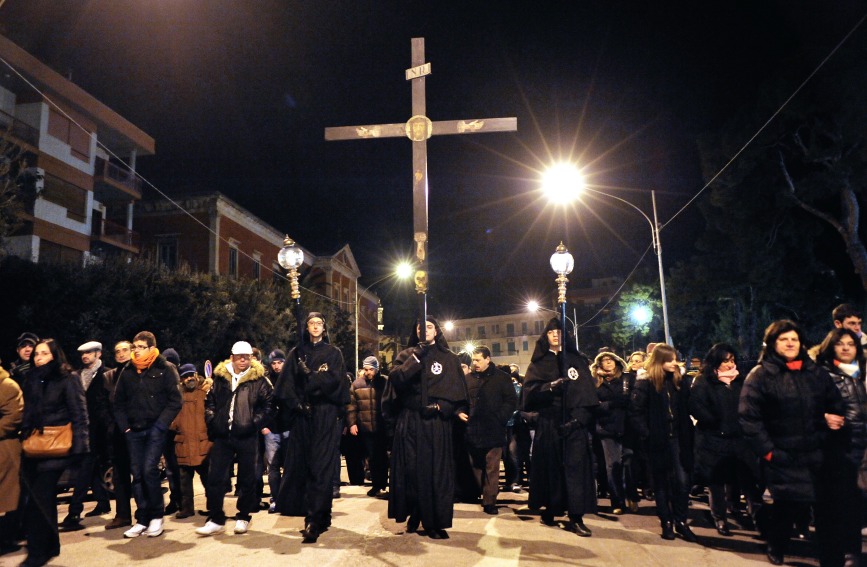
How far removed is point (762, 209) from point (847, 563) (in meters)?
20.1

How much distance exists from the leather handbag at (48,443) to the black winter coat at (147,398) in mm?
992

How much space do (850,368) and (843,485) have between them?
3.97ft

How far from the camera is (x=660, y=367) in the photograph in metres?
7.15

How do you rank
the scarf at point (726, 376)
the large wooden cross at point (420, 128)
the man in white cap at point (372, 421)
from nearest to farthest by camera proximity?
the scarf at point (726, 376)
the large wooden cross at point (420, 128)
the man in white cap at point (372, 421)

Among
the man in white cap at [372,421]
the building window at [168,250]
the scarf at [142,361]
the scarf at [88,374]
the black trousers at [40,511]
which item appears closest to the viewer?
the black trousers at [40,511]

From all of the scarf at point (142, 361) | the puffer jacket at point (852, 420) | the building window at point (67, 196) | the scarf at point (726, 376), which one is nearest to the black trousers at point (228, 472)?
the scarf at point (142, 361)

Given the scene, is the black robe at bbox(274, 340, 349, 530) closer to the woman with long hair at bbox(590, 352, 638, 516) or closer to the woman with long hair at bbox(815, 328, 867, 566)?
the woman with long hair at bbox(590, 352, 638, 516)

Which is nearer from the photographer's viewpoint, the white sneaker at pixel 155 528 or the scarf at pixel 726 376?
the white sneaker at pixel 155 528

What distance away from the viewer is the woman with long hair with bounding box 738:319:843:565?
5363mm

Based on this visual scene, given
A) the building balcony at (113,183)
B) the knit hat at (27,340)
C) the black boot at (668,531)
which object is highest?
the building balcony at (113,183)

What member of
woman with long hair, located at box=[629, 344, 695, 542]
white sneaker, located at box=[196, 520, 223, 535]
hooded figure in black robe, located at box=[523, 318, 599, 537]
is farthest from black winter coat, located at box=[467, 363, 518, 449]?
white sneaker, located at box=[196, 520, 223, 535]

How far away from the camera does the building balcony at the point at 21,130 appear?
78.1 ft

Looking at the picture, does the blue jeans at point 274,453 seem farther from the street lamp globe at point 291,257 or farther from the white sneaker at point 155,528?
the street lamp globe at point 291,257

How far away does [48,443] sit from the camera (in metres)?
5.88
